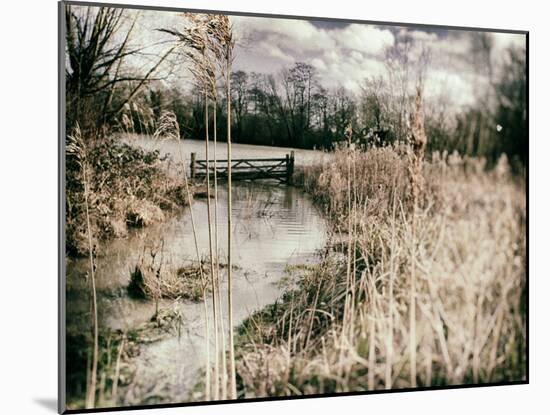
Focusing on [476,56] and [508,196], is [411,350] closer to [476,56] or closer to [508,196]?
[508,196]

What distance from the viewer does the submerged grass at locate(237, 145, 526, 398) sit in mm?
5578

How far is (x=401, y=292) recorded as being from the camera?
5801 millimetres

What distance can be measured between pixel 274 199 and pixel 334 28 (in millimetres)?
1163

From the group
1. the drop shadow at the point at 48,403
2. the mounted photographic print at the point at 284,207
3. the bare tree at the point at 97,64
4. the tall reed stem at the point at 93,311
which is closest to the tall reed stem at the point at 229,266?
the mounted photographic print at the point at 284,207

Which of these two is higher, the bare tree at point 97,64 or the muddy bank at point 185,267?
the bare tree at point 97,64

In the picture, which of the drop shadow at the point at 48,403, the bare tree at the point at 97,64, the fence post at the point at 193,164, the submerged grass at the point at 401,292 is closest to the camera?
the bare tree at the point at 97,64

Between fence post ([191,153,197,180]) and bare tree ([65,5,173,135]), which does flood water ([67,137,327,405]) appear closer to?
fence post ([191,153,197,180])

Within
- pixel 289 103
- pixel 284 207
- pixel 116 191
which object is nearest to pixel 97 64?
pixel 116 191

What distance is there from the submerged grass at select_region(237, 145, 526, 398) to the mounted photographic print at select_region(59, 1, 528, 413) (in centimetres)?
1

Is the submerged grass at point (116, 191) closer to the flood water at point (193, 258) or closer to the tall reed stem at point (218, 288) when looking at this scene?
the flood water at point (193, 258)

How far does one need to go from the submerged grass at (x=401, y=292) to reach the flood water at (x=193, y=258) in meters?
0.14

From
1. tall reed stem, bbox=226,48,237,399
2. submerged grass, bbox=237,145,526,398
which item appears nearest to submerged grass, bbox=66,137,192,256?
tall reed stem, bbox=226,48,237,399

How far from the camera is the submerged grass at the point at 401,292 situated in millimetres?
5578

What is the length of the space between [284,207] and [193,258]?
2.15ft
